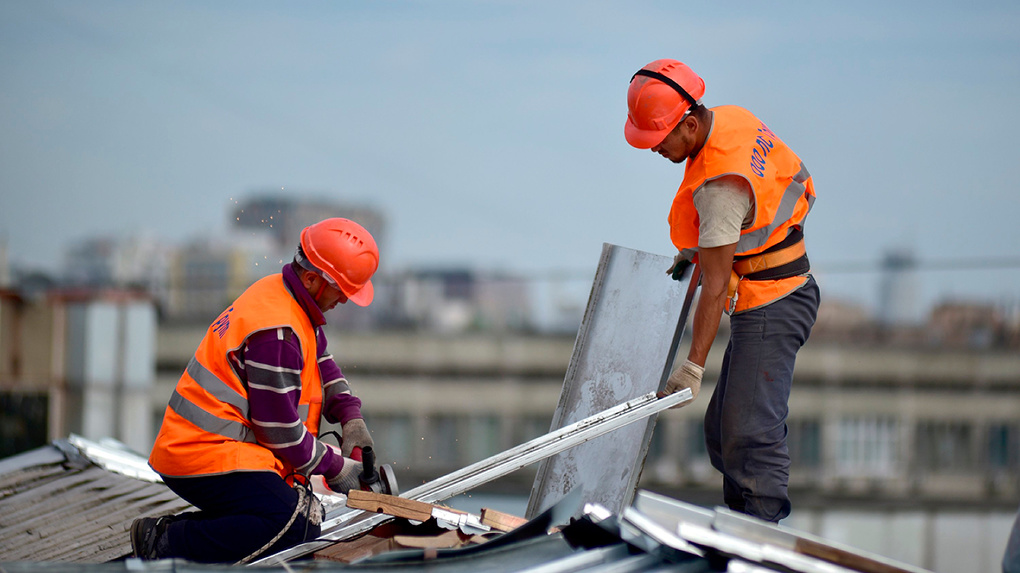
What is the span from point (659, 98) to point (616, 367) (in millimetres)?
1413

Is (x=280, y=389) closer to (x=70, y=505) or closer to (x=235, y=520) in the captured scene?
(x=235, y=520)

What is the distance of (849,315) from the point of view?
19188 millimetres

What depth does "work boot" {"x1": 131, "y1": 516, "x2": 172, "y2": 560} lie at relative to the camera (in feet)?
11.2

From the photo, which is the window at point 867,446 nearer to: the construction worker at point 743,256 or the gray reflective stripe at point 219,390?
the construction worker at point 743,256

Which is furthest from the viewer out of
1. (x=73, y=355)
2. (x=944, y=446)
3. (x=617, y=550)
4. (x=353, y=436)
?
(x=944, y=446)

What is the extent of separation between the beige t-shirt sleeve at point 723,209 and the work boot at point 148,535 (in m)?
2.21

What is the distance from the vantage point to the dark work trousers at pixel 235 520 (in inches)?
130

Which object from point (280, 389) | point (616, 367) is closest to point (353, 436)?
point (280, 389)

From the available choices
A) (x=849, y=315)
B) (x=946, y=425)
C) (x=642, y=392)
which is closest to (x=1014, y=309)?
(x=849, y=315)

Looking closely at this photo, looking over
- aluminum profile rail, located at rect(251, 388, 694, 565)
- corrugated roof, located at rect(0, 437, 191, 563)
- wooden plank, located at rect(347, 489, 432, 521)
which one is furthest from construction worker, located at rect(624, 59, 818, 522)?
corrugated roof, located at rect(0, 437, 191, 563)

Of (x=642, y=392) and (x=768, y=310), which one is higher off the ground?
(x=768, y=310)

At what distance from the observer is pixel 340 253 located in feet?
11.5

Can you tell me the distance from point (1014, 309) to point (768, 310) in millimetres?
16482

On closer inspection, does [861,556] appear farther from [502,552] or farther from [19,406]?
[19,406]
